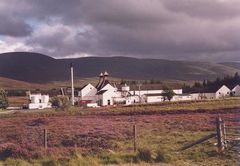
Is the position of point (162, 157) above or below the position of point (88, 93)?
below

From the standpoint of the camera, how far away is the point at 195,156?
16109mm

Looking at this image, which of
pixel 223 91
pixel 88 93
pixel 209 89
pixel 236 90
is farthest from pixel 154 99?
pixel 236 90

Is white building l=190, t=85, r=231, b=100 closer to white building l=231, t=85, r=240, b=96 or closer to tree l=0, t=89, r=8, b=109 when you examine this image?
white building l=231, t=85, r=240, b=96

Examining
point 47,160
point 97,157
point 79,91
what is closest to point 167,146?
point 97,157

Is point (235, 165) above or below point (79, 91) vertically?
below

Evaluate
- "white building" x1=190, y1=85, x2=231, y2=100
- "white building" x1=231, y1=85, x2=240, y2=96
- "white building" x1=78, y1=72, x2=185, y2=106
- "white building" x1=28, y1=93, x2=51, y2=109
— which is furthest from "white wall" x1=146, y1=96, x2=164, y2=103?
"white building" x1=231, y1=85, x2=240, y2=96

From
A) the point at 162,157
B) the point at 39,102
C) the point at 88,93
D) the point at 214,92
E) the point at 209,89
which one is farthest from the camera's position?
the point at 209,89

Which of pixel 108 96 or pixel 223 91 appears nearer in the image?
pixel 108 96

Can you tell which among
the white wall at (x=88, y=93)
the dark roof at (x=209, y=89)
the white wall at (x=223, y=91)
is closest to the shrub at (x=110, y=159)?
the white wall at (x=88, y=93)

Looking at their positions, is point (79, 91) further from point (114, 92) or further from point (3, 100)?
point (3, 100)

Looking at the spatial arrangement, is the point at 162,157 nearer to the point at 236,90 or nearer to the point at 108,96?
the point at 108,96

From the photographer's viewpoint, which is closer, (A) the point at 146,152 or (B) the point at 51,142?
(A) the point at 146,152

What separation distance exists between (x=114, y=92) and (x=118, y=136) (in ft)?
351

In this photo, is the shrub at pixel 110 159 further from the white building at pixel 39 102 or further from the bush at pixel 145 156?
the white building at pixel 39 102
